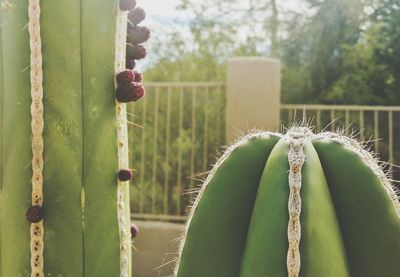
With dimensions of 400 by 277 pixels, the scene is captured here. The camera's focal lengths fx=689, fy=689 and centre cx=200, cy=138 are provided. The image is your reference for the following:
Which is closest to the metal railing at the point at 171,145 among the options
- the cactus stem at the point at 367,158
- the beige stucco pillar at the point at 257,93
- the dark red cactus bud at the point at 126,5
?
the beige stucco pillar at the point at 257,93

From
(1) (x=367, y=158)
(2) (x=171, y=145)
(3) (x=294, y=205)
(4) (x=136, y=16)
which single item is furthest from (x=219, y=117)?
(3) (x=294, y=205)

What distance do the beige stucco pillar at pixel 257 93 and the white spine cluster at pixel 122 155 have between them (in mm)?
3276

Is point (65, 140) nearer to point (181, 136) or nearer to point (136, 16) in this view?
point (136, 16)

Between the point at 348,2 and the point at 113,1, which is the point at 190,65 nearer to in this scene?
the point at 348,2

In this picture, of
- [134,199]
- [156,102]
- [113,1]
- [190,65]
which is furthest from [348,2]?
[113,1]

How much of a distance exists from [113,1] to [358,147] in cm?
70

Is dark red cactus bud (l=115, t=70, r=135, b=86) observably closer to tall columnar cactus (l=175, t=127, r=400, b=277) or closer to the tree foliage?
tall columnar cactus (l=175, t=127, r=400, b=277)

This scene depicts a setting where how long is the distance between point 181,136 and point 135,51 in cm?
374

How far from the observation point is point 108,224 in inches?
64.5

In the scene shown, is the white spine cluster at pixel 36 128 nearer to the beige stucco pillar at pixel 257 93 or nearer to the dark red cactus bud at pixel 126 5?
the dark red cactus bud at pixel 126 5

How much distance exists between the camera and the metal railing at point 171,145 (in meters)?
5.48

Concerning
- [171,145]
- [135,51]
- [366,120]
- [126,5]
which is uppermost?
[126,5]

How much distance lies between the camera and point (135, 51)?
1.84 m

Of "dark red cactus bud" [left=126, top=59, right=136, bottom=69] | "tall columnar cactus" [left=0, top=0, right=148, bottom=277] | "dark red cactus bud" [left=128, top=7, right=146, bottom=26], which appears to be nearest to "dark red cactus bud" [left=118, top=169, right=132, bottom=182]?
"tall columnar cactus" [left=0, top=0, right=148, bottom=277]
